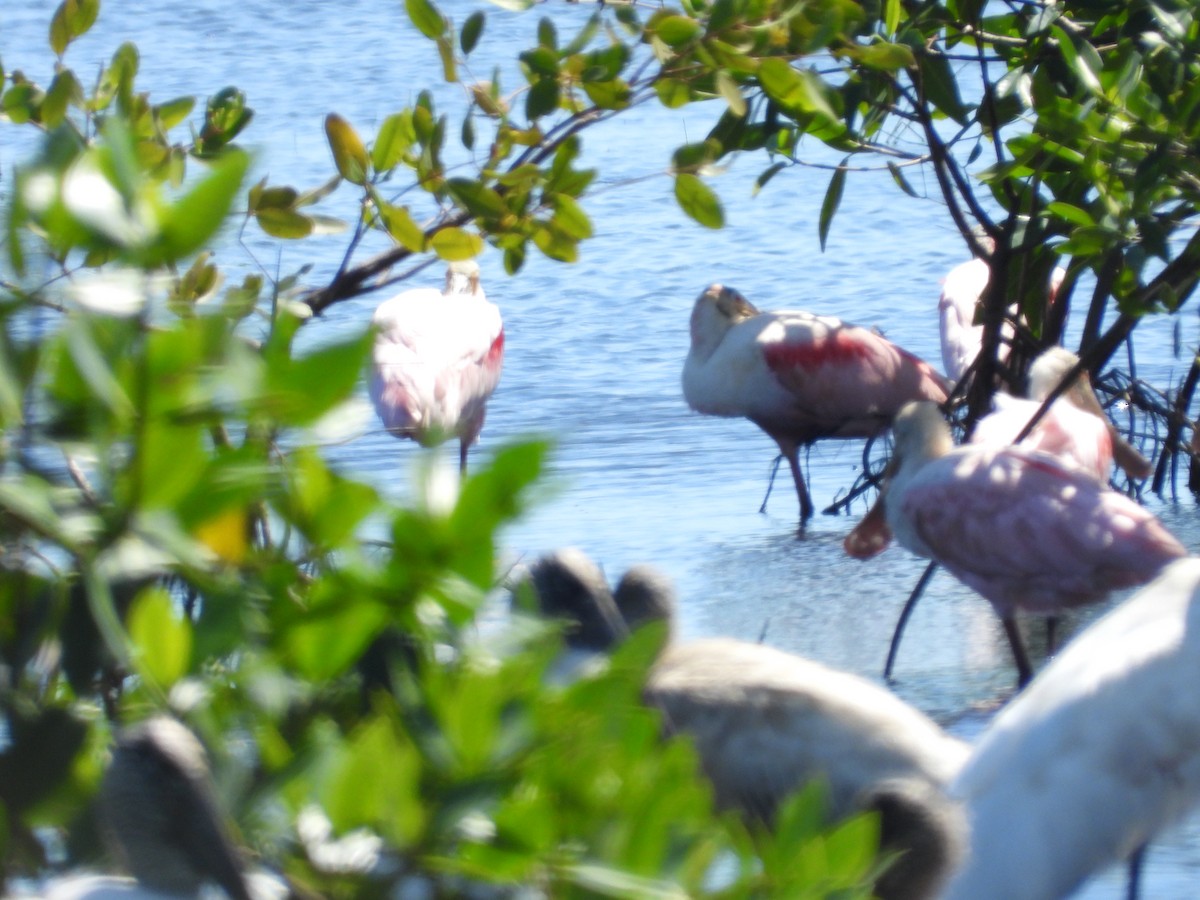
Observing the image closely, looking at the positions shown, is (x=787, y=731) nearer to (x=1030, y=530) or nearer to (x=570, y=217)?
(x=570, y=217)

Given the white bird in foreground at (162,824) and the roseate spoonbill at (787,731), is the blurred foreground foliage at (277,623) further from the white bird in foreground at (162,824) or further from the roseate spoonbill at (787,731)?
the roseate spoonbill at (787,731)

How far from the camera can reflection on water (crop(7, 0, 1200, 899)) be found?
5066mm

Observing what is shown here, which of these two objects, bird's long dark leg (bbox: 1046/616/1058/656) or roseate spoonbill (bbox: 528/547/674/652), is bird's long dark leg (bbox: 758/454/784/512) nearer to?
bird's long dark leg (bbox: 1046/616/1058/656)

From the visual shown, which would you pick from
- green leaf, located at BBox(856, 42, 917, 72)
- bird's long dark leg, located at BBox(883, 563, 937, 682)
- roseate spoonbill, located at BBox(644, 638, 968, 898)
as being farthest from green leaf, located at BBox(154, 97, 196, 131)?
bird's long dark leg, located at BBox(883, 563, 937, 682)

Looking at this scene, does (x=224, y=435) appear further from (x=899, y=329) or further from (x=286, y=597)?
(x=899, y=329)

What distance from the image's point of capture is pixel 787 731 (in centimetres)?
312

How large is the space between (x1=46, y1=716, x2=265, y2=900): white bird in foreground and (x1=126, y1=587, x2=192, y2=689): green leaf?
0.14m

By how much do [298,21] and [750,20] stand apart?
14.4 meters

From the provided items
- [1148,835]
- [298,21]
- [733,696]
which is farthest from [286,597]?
[298,21]

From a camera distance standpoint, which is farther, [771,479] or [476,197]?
[771,479]

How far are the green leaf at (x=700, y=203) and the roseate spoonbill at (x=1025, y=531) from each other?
214 centimetres

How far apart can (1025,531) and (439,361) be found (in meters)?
3.26

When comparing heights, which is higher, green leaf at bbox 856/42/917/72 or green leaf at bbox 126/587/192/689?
green leaf at bbox 126/587/192/689

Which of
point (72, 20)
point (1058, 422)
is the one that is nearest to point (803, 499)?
point (1058, 422)
